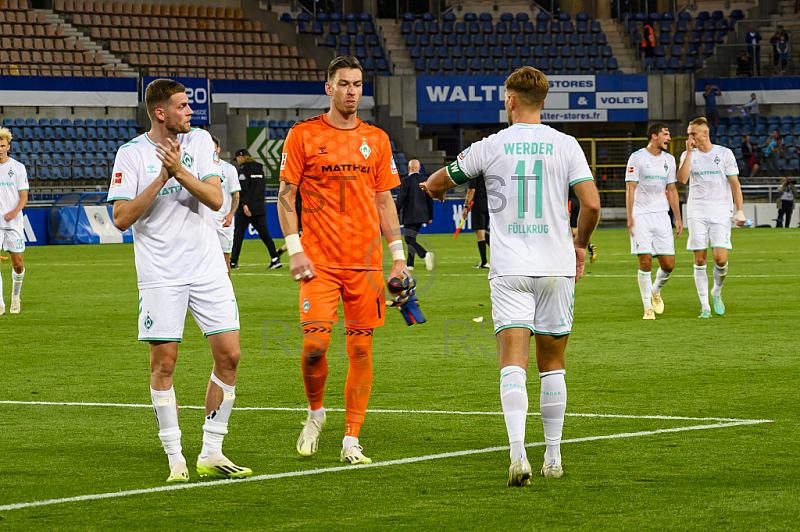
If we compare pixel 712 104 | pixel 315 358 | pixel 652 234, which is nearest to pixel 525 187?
pixel 315 358

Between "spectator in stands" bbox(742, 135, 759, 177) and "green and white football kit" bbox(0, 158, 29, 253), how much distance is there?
102 feet

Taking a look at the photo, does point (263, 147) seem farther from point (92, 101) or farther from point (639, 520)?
point (639, 520)

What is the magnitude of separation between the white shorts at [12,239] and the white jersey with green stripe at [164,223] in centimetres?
864

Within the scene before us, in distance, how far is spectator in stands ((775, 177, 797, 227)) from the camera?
36.3 meters

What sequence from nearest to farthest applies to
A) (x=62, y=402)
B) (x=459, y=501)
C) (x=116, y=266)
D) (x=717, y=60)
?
(x=459, y=501) < (x=62, y=402) < (x=116, y=266) < (x=717, y=60)

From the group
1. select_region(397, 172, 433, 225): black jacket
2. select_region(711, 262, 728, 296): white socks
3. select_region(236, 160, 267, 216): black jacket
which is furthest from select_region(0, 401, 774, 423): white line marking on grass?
select_region(397, 172, 433, 225): black jacket

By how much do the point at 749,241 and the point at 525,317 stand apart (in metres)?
24.9

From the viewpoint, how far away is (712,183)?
42.0ft

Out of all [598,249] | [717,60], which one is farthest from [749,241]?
[717,60]

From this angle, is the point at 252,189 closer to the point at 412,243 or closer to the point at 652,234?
the point at 412,243

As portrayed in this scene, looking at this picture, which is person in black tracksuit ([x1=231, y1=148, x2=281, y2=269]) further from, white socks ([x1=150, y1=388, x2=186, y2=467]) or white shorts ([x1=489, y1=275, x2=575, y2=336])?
white shorts ([x1=489, y1=275, x2=575, y2=336])

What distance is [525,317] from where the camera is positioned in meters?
5.31

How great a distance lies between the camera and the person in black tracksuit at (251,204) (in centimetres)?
2053

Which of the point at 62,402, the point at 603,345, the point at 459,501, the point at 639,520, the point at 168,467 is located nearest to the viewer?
the point at 639,520
